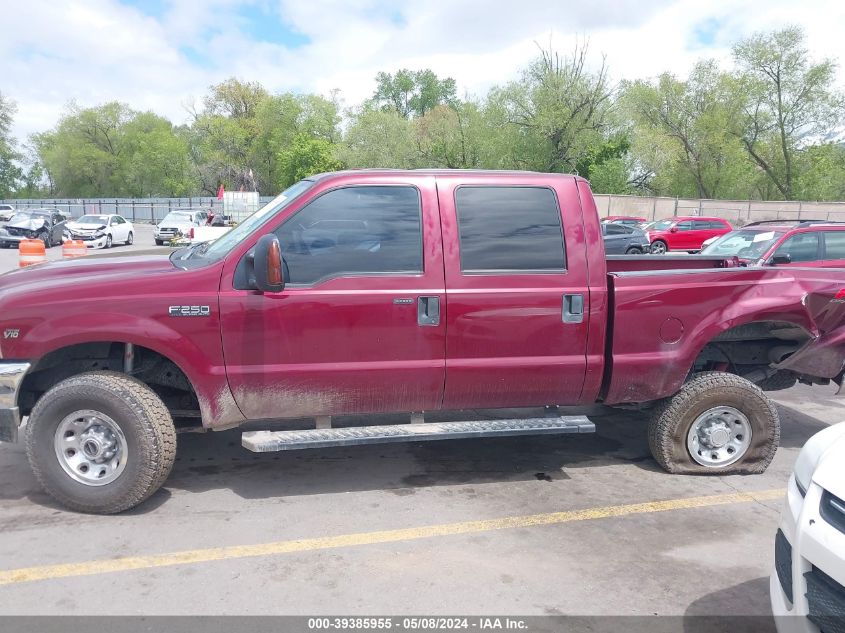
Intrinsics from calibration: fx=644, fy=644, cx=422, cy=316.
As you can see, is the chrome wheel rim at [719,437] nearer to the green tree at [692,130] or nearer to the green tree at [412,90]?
the green tree at [692,130]

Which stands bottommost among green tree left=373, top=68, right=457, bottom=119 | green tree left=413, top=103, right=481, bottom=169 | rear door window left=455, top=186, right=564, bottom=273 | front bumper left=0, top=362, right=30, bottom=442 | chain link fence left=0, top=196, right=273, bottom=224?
front bumper left=0, top=362, right=30, bottom=442

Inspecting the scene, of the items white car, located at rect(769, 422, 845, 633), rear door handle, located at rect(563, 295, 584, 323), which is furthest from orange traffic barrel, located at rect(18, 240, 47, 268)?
white car, located at rect(769, 422, 845, 633)

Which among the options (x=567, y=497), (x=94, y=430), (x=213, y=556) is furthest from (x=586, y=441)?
(x=94, y=430)

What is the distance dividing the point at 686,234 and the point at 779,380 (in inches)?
931

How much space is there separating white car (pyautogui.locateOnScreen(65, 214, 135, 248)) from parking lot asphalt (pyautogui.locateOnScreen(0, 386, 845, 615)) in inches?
970

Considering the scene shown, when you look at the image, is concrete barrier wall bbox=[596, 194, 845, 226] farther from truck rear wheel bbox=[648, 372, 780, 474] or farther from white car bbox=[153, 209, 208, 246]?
truck rear wheel bbox=[648, 372, 780, 474]

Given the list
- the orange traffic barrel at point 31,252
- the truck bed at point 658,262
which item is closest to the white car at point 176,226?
the orange traffic barrel at point 31,252

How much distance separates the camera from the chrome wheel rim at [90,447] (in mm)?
3889

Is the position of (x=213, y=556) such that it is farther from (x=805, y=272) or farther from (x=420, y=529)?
(x=805, y=272)

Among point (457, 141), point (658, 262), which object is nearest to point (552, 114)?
point (457, 141)

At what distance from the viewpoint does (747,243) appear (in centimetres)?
1146

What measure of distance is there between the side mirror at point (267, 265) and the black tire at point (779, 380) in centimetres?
397

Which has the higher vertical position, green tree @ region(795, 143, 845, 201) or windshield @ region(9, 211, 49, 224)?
green tree @ region(795, 143, 845, 201)

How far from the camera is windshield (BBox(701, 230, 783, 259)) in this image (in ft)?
36.1
